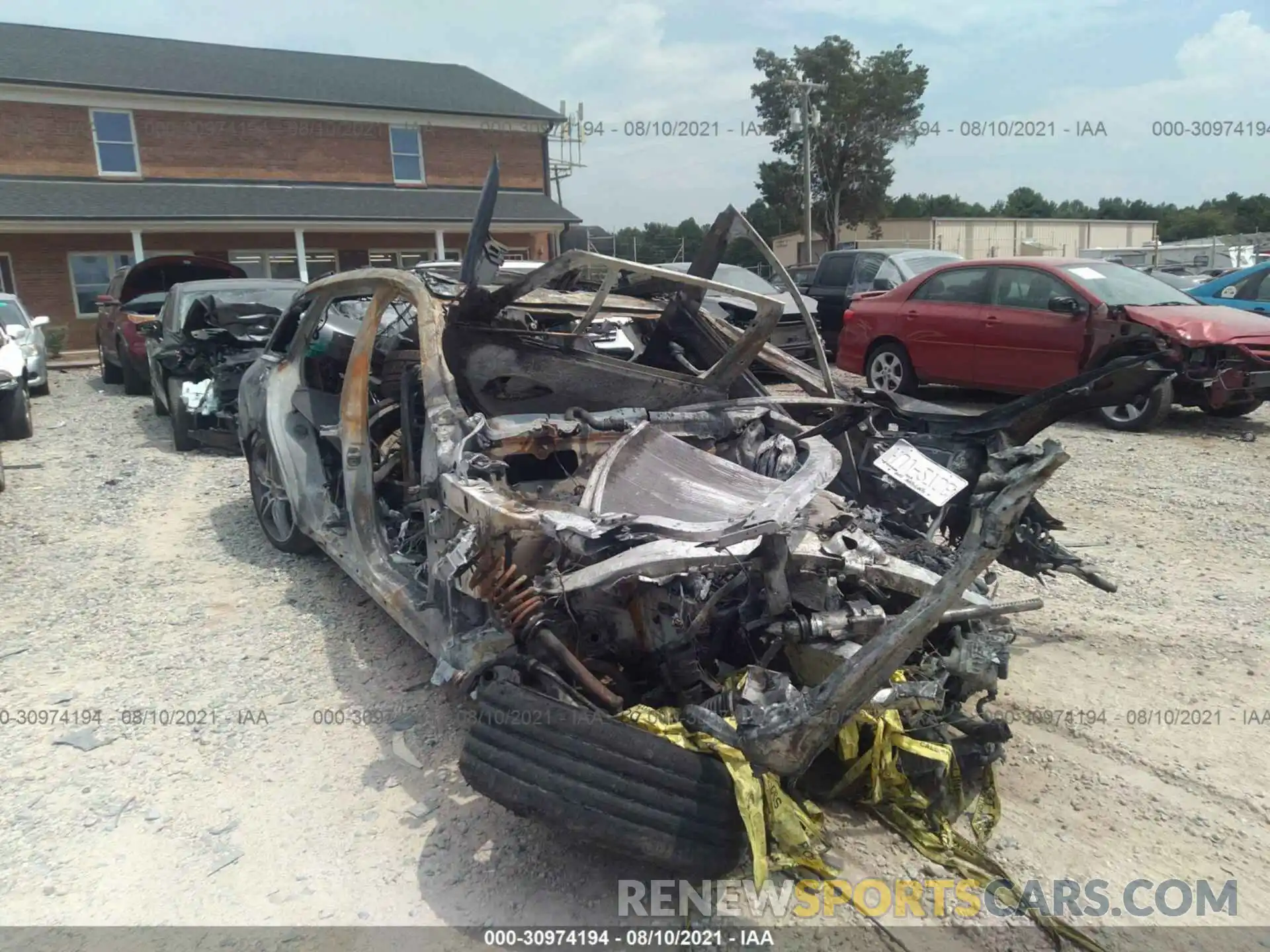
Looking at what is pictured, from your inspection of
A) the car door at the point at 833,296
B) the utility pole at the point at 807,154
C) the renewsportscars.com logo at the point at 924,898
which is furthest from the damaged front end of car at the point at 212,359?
the utility pole at the point at 807,154

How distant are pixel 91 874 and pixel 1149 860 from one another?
315 centimetres

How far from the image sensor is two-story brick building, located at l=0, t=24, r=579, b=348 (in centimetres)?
1989

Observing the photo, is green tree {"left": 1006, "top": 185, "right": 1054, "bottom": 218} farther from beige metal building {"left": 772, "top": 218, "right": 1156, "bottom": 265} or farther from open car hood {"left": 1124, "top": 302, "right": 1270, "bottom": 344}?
open car hood {"left": 1124, "top": 302, "right": 1270, "bottom": 344}

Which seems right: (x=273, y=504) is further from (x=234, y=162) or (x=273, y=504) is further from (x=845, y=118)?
(x=845, y=118)

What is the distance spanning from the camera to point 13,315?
12.1 m

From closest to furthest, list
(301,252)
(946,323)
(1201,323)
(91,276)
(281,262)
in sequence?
(1201,323)
(946,323)
(91,276)
(301,252)
(281,262)

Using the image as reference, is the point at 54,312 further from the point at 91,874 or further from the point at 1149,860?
the point at 1149,860

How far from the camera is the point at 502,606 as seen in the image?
276 centimetres

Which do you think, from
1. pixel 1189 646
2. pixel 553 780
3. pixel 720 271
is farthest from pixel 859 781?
pixel 720 271

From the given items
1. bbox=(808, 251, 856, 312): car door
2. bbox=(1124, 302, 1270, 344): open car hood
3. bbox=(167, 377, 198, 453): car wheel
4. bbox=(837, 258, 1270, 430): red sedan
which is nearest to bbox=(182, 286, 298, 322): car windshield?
bbox=(167, 377, 198, 453): car wheel

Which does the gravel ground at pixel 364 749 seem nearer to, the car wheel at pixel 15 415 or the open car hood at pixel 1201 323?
the open car hood at pixel 1201 323

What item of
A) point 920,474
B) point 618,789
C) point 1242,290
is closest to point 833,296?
point 1242,290

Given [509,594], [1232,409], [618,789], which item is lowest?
[1232,409]

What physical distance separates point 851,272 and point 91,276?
17.9 meters
